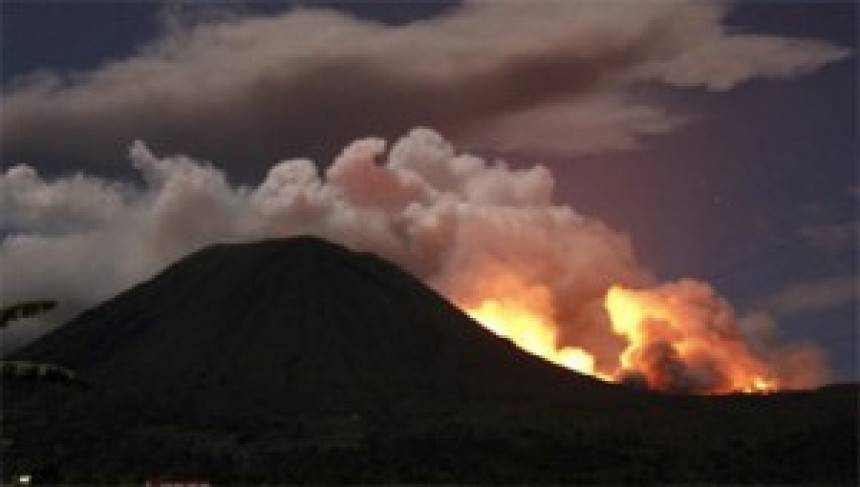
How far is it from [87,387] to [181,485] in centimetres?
13964

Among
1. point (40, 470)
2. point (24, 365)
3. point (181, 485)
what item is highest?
point (181, 485)

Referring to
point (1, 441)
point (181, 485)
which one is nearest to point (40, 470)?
point (1, 441)

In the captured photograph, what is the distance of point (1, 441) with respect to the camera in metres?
28.9

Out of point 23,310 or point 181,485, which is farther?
point 181,485

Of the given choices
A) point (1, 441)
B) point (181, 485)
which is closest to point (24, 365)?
point (1, 441)

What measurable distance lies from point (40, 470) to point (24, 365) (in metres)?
2.39

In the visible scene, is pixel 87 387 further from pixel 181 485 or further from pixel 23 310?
pixel 181 485

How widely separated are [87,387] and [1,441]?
2332 mm

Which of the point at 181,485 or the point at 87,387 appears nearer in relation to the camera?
the point at 87,387

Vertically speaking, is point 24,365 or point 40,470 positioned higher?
point 24,365

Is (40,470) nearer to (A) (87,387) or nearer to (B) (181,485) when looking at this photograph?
(A) (87,387)

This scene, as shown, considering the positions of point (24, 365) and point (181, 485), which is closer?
point (24, 365)

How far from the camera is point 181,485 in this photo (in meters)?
167

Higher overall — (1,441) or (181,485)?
(181,485)
